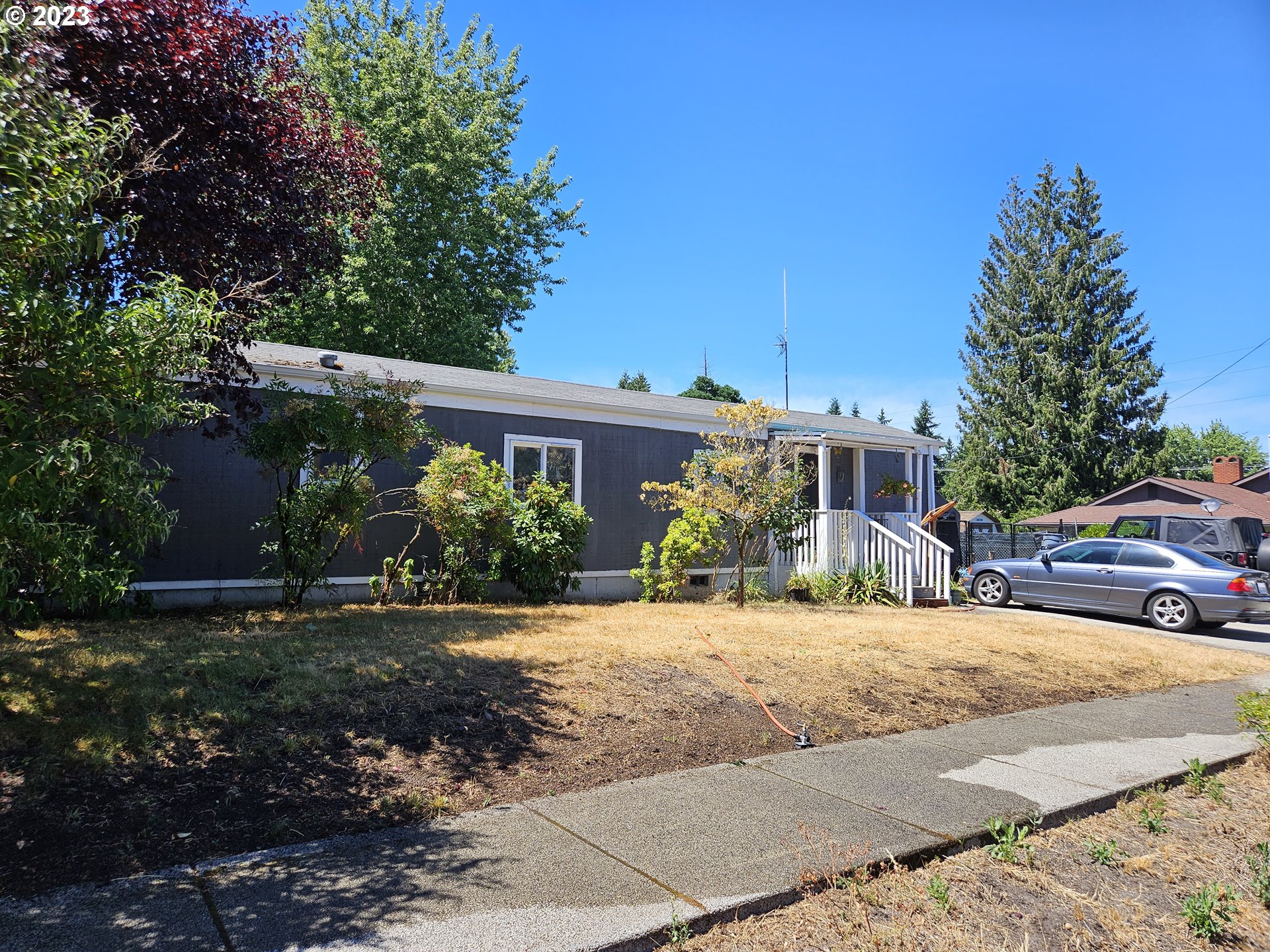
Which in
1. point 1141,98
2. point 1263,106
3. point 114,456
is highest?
point 1141,98

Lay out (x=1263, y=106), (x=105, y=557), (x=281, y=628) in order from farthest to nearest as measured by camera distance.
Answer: (x=1263, y=106), (x=281, y=628), (x=105, y=557)

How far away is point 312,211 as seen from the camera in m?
6.91

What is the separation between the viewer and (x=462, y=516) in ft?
31.6

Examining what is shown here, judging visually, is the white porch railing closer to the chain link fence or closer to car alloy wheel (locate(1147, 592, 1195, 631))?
car alloy wheel (locate(1147, 592, 1195, 631))

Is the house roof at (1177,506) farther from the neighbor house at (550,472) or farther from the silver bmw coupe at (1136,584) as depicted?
the neighbor house at (550,472)

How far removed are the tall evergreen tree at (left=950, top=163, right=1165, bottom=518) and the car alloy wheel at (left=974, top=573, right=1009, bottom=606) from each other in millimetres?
27024

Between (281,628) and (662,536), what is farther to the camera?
(662,536)

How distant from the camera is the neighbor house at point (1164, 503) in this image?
2430 cm

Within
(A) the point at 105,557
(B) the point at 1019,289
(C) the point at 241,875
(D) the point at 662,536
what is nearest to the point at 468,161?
(D) the point at 662,536

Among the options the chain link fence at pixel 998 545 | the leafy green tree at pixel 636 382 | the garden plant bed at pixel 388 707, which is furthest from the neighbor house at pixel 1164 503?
the leafy green tree at pixel 636 382

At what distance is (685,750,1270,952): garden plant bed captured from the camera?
2844 mm

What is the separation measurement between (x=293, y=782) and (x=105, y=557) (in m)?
1.55

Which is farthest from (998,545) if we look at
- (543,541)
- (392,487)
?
(392,487)

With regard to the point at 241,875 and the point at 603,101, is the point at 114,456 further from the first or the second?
the point at 603,101
